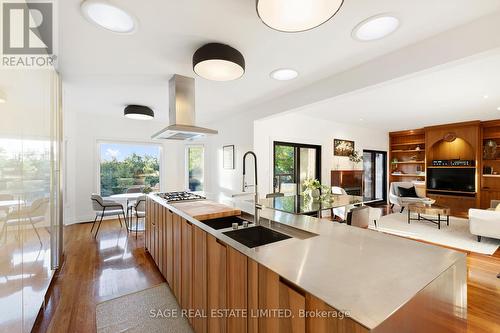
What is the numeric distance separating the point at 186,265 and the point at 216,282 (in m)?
0.59

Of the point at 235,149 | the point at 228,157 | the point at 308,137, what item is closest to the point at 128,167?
the point at 228,157

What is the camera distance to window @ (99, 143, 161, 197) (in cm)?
526

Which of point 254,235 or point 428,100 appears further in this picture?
point 428,100

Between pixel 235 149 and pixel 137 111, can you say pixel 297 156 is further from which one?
pixel 137 111

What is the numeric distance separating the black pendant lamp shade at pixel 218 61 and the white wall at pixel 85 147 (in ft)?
13.1

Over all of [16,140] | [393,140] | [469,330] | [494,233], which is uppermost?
[393,140]

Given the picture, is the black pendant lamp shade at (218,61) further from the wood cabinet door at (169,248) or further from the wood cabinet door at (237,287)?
the wood cabinet door at (237,287)

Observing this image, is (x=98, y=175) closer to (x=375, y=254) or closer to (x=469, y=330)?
(x=375, y=254)

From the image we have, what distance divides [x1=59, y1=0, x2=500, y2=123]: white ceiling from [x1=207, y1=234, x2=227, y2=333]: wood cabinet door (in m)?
1.72

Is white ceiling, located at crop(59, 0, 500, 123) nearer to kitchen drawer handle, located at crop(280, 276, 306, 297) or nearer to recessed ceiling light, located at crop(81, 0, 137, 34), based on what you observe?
recessed ceiling light, located at crop(81, 0, 137, 34)

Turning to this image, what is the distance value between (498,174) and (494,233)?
12.9 feet

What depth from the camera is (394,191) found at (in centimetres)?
651

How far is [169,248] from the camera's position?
89.3 inches

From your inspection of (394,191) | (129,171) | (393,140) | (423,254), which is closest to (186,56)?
(423,254)
